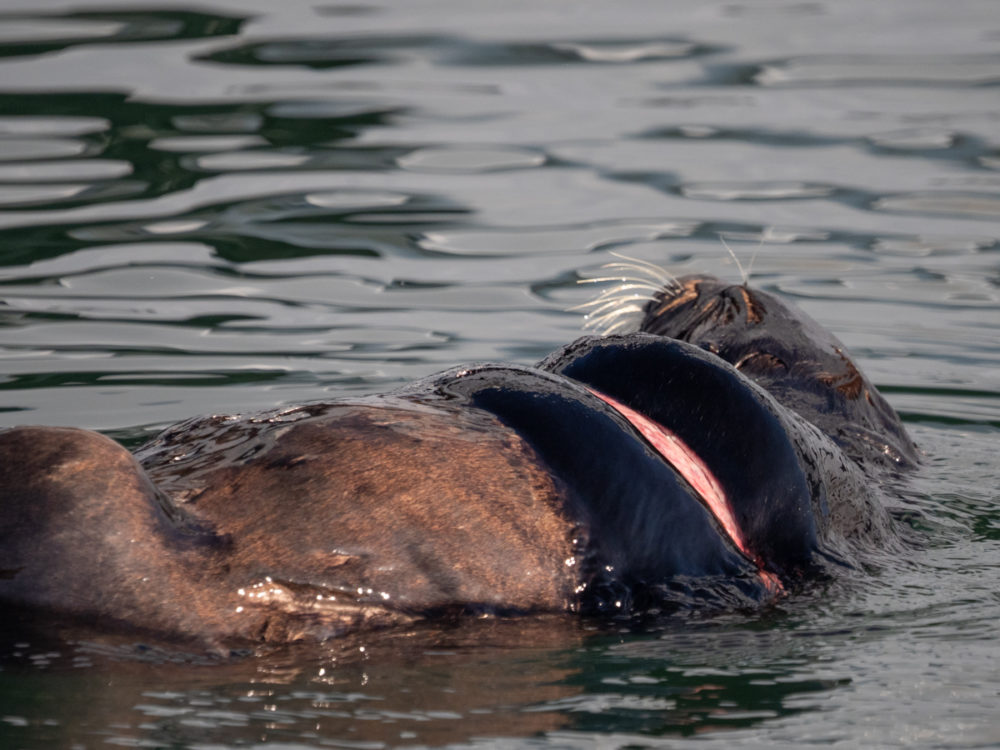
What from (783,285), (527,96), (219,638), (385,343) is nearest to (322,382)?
(385,343)

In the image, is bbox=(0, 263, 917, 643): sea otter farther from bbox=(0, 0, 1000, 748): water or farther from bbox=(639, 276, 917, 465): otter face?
bbox=(639, 276, 917, 465): otter face

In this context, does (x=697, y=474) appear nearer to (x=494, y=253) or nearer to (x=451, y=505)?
(x=451, y=505)

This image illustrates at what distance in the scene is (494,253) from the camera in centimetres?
983

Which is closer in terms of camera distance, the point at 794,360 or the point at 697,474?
the point at 697,474

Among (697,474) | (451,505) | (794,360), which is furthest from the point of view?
(794,360)

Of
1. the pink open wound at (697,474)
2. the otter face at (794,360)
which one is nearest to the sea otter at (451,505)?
the pink open wound at (697,474)

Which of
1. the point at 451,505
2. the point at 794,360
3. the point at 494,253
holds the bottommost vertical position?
the point at 494,253

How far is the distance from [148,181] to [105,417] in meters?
4.25

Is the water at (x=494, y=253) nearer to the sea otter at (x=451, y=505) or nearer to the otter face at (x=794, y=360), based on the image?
the sea otter at (x=451, y=505)

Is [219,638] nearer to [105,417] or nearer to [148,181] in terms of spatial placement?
[105,417]

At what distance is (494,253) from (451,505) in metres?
6.22

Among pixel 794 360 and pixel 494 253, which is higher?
pixel 794 360

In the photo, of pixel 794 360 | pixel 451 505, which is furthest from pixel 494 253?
pixel 451 505

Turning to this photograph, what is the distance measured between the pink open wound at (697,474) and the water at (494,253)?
20 centimetres
